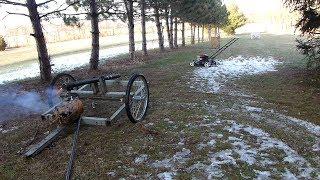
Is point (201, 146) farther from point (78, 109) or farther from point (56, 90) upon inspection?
point (56, 90)

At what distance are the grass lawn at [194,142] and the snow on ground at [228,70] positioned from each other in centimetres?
221

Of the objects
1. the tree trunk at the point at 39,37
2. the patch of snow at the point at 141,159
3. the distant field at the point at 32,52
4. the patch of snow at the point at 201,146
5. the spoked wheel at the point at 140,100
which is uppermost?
the tree trunk at the point at 39,37

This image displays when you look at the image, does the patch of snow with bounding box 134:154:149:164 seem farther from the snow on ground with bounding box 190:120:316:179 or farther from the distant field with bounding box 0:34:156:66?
the distant field with bounding box 0:34:156:66

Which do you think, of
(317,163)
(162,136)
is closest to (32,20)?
(162,136)

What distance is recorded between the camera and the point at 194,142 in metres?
7.22

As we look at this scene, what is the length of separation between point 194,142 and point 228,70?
10036 mm

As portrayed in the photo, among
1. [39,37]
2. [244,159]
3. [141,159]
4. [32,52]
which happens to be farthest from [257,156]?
[32,52]

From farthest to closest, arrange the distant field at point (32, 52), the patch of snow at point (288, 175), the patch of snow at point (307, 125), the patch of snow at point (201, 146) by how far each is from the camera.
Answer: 1. the distant field at point (32, 52)
2. the patch of snow at point (307, 125)
3. the patch of snow at point (201, 146)
4. the patch of snow at point (288, 175)

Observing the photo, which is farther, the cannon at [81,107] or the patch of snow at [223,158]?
the cannon at [81,107]

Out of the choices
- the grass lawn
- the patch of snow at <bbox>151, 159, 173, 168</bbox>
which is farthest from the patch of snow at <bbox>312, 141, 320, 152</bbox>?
the patch of snow at <bbox>151, 159, 173, 168</bbox>

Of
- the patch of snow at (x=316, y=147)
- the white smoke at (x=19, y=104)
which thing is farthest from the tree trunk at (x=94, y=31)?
the patch of snow at (x=316, y=147)

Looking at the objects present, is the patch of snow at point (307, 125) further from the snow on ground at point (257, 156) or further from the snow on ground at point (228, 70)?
the snow on ground at point (228, 70)

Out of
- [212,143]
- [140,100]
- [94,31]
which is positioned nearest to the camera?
[212,143]

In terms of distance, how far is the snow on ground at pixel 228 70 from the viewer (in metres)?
13.6
